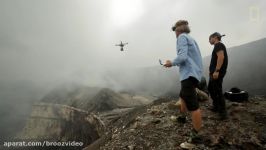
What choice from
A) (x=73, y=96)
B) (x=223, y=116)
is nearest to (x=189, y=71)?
(x=223, y=116)

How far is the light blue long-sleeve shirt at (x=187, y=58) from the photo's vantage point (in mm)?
4293

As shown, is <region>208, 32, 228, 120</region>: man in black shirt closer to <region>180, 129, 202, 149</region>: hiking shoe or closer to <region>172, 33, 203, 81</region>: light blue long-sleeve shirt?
<region>172, 33, 203, 81</region>: light blue long-sleeve shirt

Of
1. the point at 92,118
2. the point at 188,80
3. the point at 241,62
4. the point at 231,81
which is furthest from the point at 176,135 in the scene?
the point at 241,62

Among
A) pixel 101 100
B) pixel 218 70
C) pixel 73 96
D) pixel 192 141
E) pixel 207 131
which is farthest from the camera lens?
pixel 73 96

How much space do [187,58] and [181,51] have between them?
157 millimetres

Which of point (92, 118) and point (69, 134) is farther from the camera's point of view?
point (69, 134)

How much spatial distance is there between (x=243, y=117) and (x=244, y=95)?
4.75 ft

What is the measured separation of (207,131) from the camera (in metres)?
4.89

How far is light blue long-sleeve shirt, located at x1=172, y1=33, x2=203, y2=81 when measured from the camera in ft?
14.1

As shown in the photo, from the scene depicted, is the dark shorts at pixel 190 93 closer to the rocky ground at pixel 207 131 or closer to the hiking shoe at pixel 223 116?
the rocky ground at pixel 207 131

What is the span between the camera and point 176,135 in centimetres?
495

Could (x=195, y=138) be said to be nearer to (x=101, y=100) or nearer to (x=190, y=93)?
(x=190, y=93)

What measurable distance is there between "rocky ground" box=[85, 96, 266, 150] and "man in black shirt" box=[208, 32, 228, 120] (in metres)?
0.31

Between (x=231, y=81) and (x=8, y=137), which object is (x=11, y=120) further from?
(x=231, y=81)
